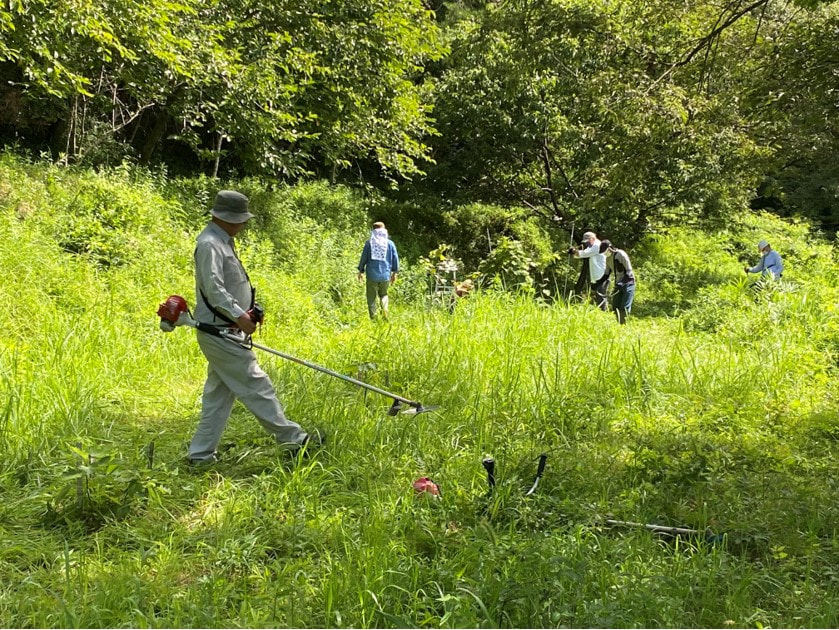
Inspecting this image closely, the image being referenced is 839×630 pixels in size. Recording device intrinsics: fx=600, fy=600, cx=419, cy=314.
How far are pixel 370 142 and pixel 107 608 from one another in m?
11.3

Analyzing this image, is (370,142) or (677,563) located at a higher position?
(370,142)

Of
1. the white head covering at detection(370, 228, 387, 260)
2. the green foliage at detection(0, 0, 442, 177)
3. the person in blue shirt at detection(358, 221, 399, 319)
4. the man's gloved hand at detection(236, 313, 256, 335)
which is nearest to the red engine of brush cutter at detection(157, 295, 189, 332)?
the man's gloved hand at detection(236, 313, 256, 335)

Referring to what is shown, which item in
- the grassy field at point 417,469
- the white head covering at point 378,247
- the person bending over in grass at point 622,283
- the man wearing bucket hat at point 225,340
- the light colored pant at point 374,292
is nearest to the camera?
the grassy field at point 417,469

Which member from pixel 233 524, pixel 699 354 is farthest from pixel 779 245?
pixel 233 524

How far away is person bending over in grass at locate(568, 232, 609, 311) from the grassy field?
71.0 inches

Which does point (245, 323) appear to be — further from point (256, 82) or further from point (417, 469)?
point (256, 82)

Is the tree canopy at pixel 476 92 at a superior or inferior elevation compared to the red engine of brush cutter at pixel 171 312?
superior

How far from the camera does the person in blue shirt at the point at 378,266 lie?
8.16m

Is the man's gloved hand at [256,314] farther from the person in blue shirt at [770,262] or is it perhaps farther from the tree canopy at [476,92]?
the person in blue shirt at [770,262]

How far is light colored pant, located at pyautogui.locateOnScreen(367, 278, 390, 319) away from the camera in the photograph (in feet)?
27.4

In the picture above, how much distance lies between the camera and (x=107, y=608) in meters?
2.43

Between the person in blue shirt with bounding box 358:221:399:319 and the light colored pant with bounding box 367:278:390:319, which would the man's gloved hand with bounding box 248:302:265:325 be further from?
the light colored pant with bounding box 367:278:390:319

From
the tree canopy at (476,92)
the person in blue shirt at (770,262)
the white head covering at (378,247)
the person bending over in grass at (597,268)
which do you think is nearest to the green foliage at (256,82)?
the tree canopy at (476,92)

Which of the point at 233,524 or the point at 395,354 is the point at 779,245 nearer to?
the point at 395,354
